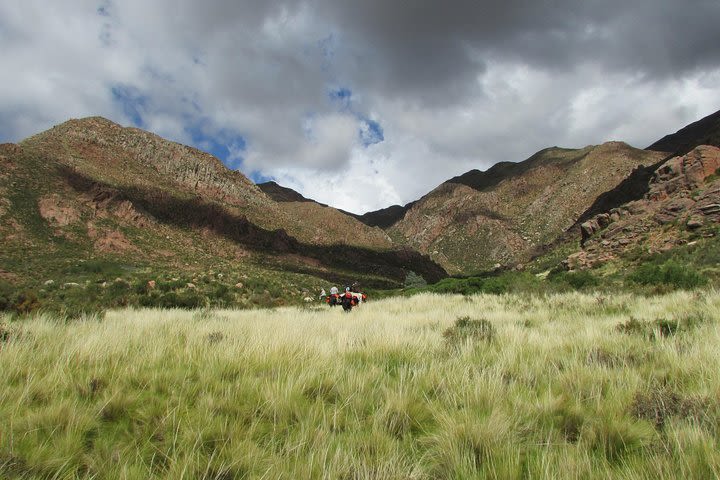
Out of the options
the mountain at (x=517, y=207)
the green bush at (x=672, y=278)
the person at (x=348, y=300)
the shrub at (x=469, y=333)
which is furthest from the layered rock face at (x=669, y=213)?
the mountain at (x=517, y=207)

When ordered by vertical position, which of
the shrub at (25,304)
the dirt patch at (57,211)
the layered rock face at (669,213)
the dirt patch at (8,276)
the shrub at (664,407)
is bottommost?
the shrub at (664,407)

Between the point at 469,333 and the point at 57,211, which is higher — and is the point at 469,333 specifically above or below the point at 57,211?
below

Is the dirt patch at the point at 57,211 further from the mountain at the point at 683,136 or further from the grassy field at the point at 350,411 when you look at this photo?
the mountain at the point at 683,136

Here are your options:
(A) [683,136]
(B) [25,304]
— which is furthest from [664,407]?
(A) [683,136]

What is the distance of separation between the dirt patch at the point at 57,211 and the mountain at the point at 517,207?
84.2 m

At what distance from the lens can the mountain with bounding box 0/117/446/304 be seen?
41.1 metres

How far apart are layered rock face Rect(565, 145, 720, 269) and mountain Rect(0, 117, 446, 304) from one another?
99.0 feet

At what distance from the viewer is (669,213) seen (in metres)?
31.2

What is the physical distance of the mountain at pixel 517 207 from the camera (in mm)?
105812

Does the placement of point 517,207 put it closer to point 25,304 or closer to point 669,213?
point 669,213

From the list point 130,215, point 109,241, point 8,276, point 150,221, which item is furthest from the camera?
point 150,221

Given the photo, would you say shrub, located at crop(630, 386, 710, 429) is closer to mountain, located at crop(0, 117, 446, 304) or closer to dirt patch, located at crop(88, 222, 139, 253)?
mountain, located at crop(0, 117, 446, 304)

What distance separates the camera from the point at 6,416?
2.14m

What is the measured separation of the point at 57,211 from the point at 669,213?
67.3 metres
